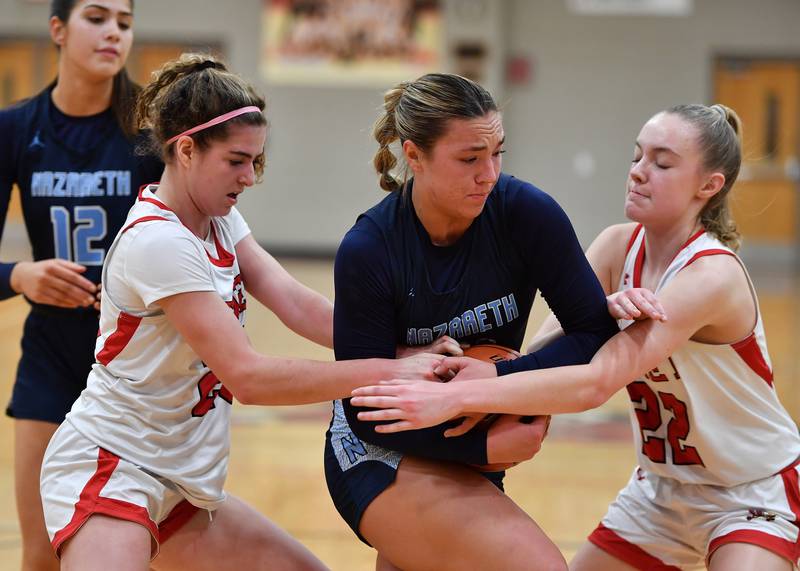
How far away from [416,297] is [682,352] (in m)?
0.81

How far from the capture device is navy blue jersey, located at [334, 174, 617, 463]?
8.04 feet

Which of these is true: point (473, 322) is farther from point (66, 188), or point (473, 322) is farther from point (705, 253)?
point (66, 188)

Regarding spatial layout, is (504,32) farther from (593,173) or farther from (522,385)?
(522,385)

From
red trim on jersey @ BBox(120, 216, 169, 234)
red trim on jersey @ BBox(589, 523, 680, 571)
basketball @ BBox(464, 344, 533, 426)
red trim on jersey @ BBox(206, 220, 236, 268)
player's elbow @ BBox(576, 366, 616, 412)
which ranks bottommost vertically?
red trim on jersey @ BBox(589, 523, 680, 571)

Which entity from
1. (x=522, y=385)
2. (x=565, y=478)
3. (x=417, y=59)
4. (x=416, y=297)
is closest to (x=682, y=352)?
(x=522, y=385)

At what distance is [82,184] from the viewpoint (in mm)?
3268

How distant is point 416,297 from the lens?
8.15ft

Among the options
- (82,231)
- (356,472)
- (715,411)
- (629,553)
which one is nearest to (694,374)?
(715,411)

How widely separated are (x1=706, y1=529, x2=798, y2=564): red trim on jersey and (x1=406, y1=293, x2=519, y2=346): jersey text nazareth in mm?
887

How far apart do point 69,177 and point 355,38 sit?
1259 cm

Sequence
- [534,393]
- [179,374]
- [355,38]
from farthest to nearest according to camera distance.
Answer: [355,38]
[179,374]
[534,393]

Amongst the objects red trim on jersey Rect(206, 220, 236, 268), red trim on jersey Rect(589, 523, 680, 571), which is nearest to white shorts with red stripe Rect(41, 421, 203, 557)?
red trim on jersey Rect(206, 220, 236, 268)

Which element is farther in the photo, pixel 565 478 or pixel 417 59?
pixel 417 59

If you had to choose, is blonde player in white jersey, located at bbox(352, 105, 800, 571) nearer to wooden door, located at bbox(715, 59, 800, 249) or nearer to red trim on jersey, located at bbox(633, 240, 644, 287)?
red trim on jersey, located at bbox(633, 240, 644, 287)
